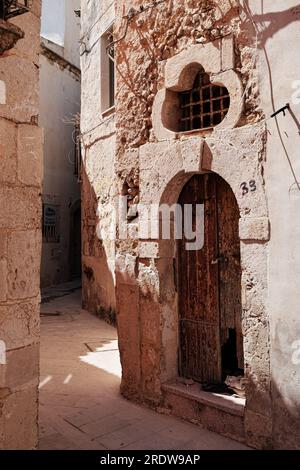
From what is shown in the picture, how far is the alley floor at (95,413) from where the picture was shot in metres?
3.64

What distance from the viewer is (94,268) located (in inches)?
375

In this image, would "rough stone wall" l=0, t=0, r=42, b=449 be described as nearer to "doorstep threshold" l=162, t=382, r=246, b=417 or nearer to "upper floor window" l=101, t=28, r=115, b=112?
"doorstep threshold" l=162, t=382, r=246, b=417

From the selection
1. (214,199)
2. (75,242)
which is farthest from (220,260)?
(75,242)

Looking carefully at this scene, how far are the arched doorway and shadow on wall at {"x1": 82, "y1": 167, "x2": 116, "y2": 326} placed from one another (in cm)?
432

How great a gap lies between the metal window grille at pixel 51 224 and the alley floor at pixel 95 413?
21.7 ft

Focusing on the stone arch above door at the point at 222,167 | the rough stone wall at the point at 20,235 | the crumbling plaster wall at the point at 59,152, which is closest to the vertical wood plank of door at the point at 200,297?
the stone arch above door at the point at 222,167

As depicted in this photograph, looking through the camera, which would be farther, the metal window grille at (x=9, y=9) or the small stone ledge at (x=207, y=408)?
the small stone ledge at (x=207, y=408)

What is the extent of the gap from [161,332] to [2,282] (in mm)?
2398

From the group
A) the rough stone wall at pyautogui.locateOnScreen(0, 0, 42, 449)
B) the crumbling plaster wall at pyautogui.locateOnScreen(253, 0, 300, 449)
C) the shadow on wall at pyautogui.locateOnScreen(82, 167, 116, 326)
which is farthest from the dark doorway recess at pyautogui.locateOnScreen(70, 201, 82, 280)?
the rough stone wall at pyautogui.locateOnScreen(0, 0, 42, 449)

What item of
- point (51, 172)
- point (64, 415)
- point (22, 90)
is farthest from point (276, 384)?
point (51, 172)

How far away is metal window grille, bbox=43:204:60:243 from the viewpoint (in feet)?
43.2

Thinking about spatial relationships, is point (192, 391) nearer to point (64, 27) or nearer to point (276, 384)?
point (276, 384)

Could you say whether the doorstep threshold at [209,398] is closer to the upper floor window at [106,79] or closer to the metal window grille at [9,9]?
the metal window grille at [9,9]

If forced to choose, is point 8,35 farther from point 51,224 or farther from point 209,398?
point 51,224
